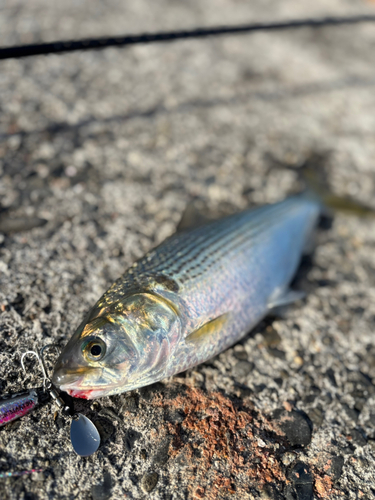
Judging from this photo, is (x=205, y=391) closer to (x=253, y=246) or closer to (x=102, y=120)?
(x=253, y=246)

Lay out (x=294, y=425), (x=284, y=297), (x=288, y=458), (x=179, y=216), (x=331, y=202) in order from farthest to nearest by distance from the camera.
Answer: (x=331, y=202), (x=179, y=216), (x=284, y=297), (x=294, y=425), (x=288, y=458)

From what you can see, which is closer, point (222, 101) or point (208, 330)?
point (208, 330)

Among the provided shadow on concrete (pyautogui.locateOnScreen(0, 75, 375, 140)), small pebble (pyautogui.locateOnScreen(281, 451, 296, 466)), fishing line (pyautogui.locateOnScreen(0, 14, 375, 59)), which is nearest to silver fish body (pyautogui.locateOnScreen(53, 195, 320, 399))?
small pebble (pyautogui.locateOnScreen(281, 451, 296, 466))

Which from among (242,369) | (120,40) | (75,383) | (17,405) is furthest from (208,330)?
(120,40)

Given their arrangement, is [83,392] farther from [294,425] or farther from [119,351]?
[294,425]

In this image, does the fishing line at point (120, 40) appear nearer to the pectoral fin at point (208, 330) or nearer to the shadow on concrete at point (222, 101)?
the shadow on concrete at point (222, 101)

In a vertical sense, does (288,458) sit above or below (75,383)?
below

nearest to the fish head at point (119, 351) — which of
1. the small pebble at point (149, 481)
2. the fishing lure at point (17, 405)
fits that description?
the fishing lure at point (17, 405)
